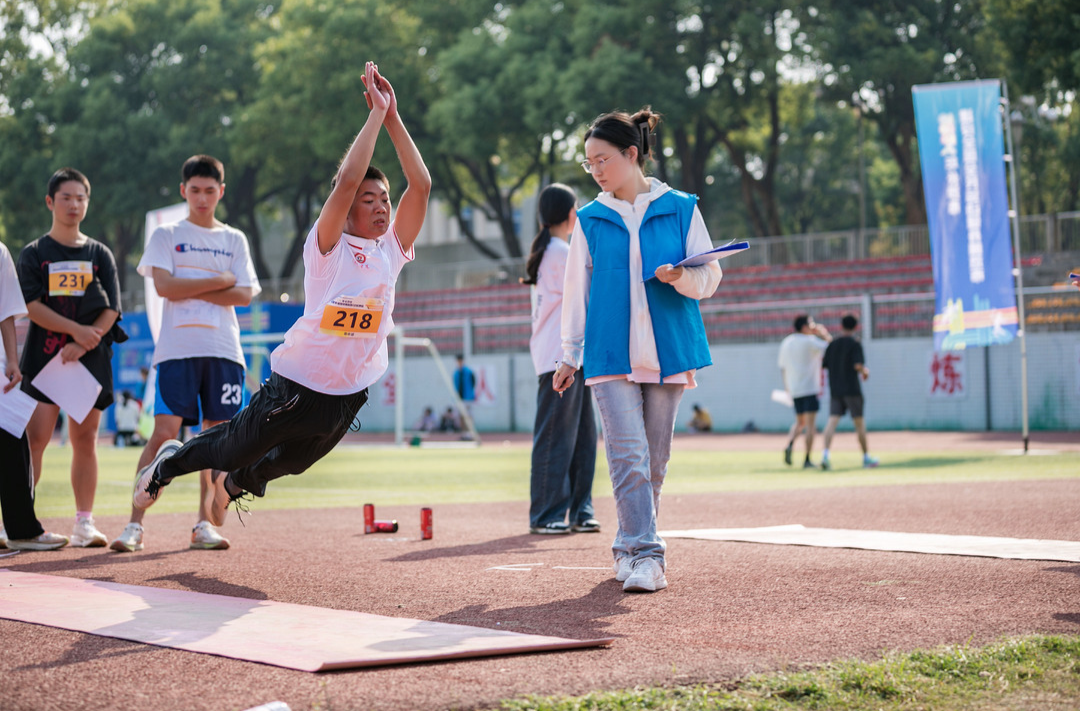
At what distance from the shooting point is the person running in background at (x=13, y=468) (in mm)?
6496

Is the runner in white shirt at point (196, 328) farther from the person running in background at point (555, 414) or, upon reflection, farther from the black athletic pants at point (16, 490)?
the person running in background at point (555, 414)

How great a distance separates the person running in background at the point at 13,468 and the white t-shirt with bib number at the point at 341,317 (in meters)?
2.24

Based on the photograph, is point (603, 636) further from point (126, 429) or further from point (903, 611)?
point (126, 429)

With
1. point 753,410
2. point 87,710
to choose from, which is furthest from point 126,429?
point 87,710

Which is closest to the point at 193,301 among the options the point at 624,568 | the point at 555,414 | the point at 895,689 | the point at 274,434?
the point at 274,434

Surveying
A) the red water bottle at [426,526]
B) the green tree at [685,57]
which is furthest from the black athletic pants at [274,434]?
the green tree at [685,57]

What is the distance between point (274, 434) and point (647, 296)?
5.57 feet

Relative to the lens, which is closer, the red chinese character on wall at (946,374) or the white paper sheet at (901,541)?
the white paper sheet at (901,541)

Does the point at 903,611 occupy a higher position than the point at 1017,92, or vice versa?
the point at 1017,92

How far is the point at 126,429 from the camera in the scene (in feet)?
89.6

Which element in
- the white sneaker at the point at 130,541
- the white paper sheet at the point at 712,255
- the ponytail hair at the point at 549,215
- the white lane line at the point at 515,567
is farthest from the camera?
the ponytail hair at the point at 549,215

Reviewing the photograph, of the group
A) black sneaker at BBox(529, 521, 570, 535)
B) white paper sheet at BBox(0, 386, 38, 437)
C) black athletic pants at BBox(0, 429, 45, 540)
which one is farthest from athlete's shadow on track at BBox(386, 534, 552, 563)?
white paper sheet at BBox(0, 386, 38, 437)

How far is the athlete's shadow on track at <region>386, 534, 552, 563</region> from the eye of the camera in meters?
6.16

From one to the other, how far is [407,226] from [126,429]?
78.5ft
